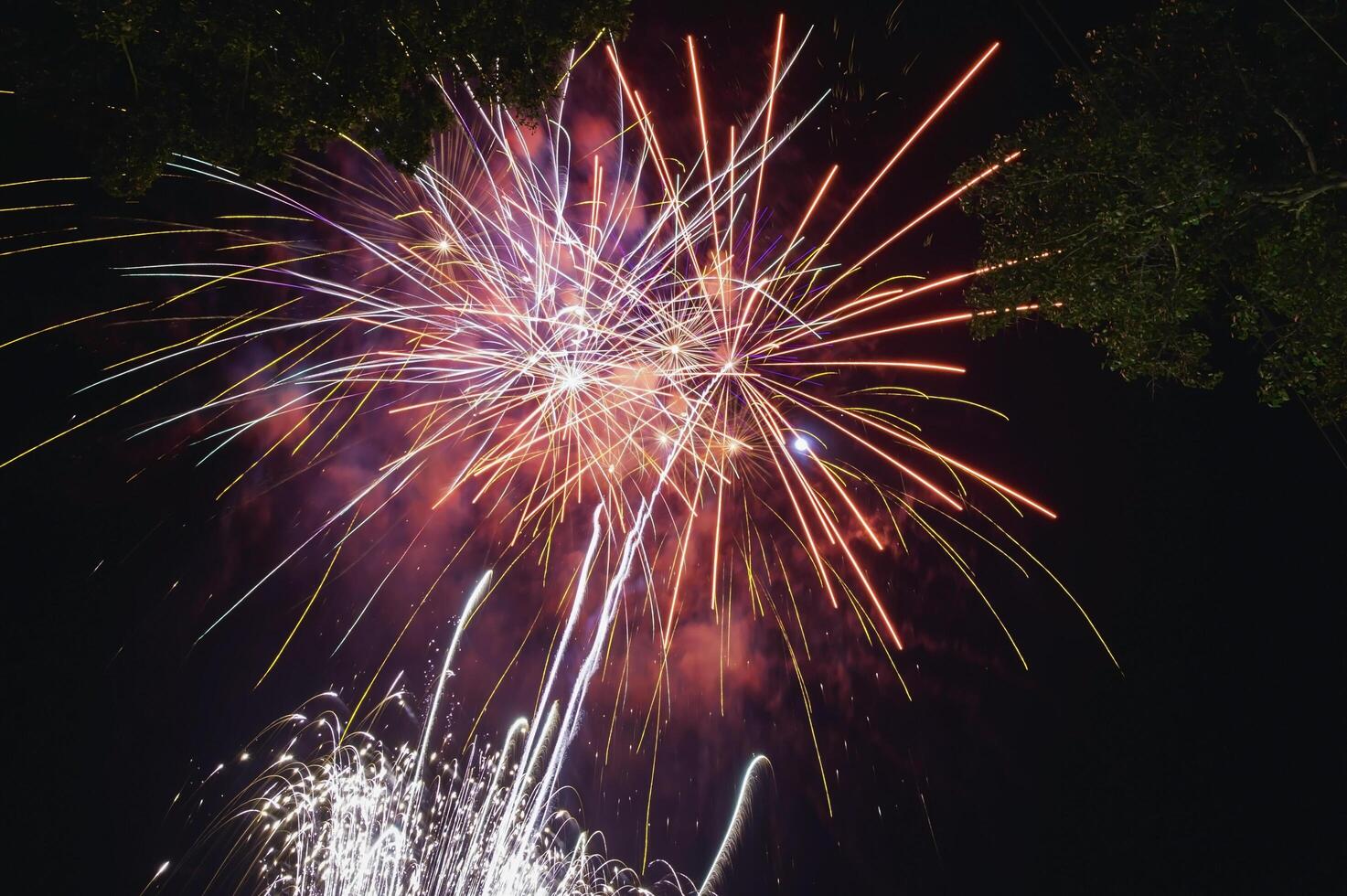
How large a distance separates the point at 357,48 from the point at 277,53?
73 centimetres

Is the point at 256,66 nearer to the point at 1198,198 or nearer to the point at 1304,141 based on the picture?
the point at 1198,198

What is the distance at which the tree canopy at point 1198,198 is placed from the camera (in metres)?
6.68

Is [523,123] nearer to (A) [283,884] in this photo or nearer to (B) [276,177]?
(B) [276,177]

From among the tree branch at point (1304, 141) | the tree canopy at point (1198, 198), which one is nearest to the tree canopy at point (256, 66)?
the tree canopy at point (1198, 198)

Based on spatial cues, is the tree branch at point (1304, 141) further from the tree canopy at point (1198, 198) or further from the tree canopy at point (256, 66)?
the tree canopy at point (256, 66)

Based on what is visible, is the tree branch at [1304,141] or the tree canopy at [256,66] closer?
the tree canopy at [256,66]

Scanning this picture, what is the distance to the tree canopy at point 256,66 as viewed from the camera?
603cm

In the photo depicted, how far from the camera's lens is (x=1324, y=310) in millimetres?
6711

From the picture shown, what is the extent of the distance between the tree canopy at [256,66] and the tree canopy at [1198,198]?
5.37m

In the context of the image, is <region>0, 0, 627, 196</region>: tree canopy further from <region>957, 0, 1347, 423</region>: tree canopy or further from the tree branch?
the tree branch

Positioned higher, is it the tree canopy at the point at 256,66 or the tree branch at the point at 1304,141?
the tree branch at the point at 1304,141

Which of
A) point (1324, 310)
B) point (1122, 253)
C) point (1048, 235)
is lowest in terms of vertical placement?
point (1324, 310)

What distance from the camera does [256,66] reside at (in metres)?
6.56

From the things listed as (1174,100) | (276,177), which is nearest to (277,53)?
(276,177)
